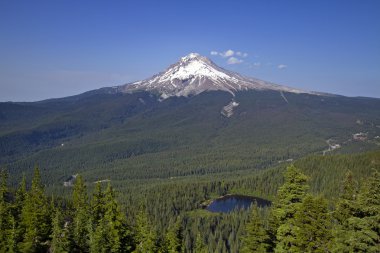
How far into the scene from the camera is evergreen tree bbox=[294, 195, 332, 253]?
30562 millimetres

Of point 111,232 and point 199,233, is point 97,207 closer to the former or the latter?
point 111,232

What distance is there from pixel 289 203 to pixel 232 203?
149722 mm

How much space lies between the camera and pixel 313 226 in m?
30.6

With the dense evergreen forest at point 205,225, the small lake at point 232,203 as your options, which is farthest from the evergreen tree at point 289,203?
the small lake at point 232,203

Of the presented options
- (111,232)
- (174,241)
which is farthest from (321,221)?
(111,232)

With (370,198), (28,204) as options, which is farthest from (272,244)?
(28,204)

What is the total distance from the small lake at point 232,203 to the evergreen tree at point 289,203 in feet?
442

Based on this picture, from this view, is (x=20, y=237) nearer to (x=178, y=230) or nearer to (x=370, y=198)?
(x=178, y=230)

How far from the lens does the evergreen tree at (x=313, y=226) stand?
30562 mm

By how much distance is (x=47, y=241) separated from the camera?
60.0m

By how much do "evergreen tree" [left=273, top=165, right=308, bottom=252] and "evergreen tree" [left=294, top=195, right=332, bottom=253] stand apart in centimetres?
131

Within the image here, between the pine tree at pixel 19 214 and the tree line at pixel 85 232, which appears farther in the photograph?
the pine tree at pixel 19 214

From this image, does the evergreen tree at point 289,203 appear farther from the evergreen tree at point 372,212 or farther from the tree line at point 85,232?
the tree line at point 85,232

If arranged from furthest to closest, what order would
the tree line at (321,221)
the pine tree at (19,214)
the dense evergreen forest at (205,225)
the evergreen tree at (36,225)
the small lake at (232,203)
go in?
the small lake at (232,203) → the pine tree at (19,214) → the evergreen tree at (36,225) → the dense evergreen forest at (205,225) → the tree line at (321,221)
